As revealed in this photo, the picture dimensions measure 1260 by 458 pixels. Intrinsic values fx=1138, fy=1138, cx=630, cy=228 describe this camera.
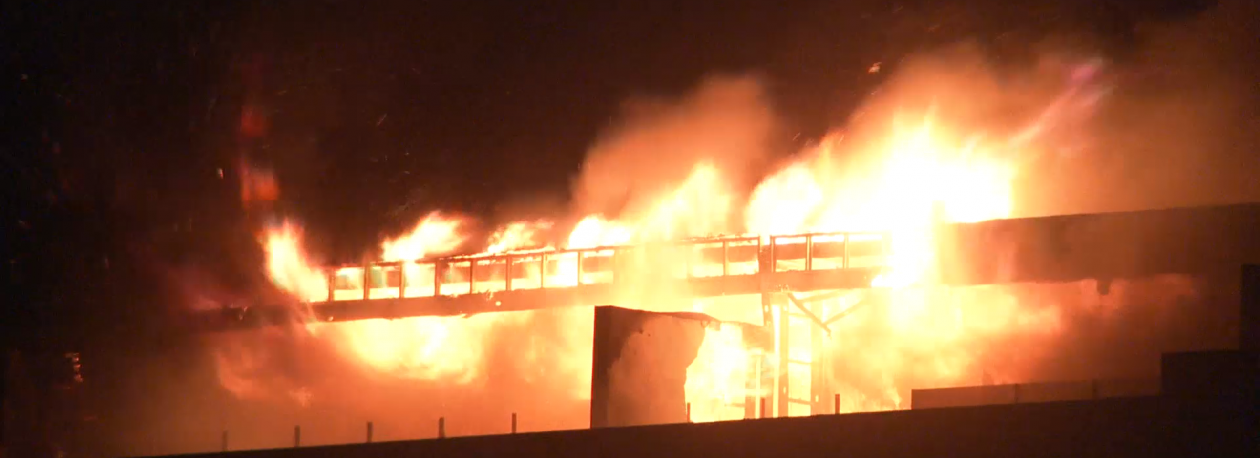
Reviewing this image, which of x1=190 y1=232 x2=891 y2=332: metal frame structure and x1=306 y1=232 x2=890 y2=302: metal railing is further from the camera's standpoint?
x1=306 y1=232 x2=890 y2=302: metal railing

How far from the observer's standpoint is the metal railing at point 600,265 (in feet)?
73.0

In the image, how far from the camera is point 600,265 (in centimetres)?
2534

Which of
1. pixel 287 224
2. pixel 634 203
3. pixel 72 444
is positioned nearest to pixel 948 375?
pixel 634 203

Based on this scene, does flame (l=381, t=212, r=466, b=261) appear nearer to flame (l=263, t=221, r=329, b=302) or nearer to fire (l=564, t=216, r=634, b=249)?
flame (l=263, t=221, r=329, b=302)

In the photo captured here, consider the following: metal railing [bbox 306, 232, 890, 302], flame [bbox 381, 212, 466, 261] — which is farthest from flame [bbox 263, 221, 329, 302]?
flame [bbox 381, 212, 466, 261]

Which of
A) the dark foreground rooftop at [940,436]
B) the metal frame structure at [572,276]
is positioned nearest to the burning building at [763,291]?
the metal frame structure at [572,276]

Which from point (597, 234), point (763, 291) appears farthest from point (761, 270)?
point (597, 234)

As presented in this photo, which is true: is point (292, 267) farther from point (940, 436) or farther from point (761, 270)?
point (940, 436)

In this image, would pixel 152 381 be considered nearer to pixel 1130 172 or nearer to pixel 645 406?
pixel 645 406

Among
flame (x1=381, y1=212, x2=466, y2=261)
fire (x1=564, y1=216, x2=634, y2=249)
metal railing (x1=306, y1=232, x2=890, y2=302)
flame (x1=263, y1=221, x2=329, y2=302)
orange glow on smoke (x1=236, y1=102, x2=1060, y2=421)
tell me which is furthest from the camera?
flame (x1=381, y1=212, x2=466, y2=261)

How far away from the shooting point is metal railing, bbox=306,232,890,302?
73.0ft

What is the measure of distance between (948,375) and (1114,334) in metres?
3.47

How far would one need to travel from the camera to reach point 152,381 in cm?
2797

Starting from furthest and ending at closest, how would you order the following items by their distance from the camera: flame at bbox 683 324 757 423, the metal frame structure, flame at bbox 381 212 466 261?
flame at bbox 381 212 466 261 → the metal frame structure → flame at bbox 683 324 757 423
